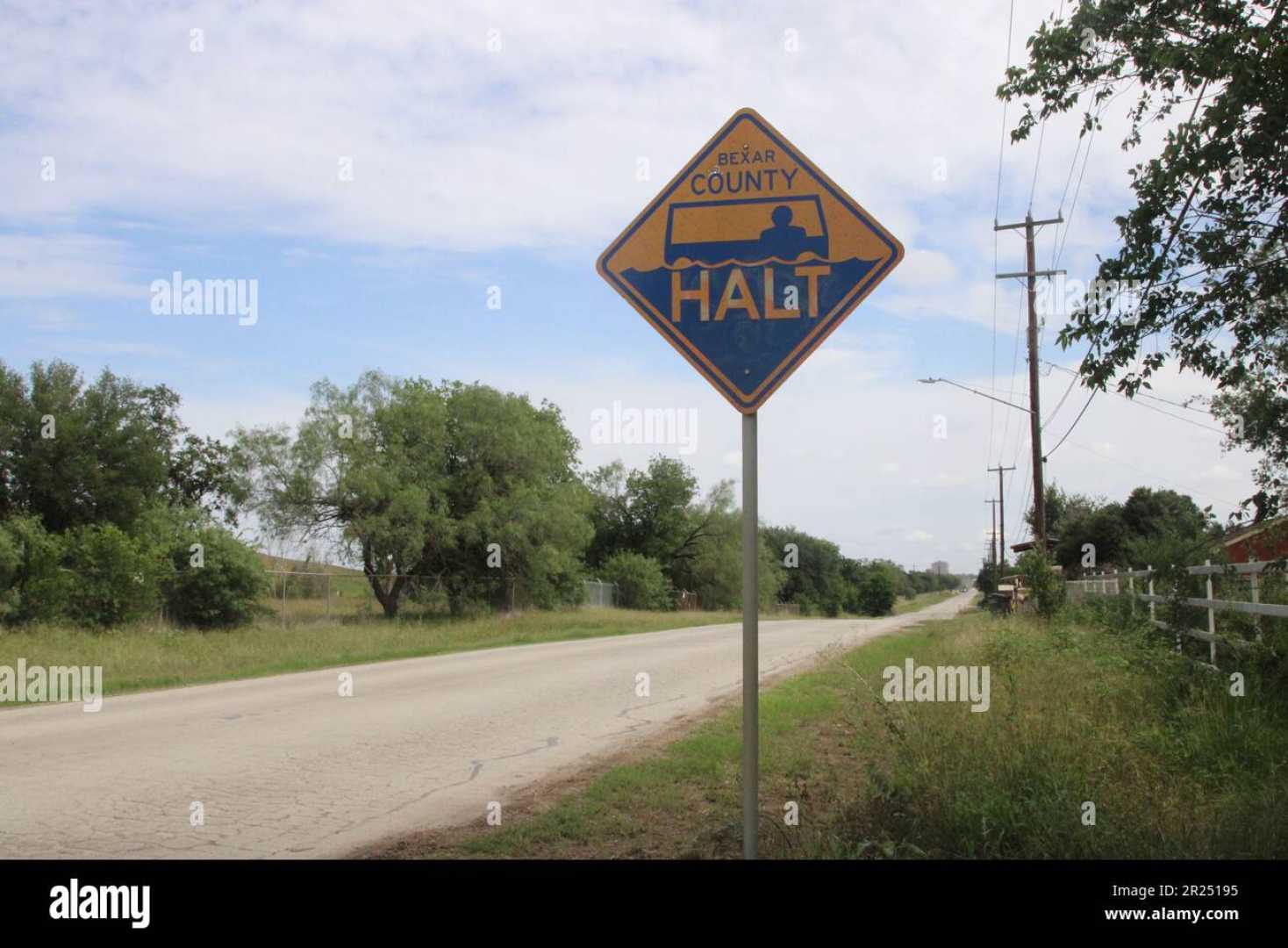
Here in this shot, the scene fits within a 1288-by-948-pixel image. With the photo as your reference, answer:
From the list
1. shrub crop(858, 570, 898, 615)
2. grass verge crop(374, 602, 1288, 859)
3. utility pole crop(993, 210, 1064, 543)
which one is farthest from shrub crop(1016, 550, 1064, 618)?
shrub crop(858, 570, 898, 615)

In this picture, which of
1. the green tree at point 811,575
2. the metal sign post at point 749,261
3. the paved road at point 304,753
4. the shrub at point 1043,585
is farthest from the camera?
the green tree at point 811,575

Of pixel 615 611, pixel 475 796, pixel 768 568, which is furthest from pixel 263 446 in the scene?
pixel 768 568

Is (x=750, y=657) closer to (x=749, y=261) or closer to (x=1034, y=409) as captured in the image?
(x=749, y=261)

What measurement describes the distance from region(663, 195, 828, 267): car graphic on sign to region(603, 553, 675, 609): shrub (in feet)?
170

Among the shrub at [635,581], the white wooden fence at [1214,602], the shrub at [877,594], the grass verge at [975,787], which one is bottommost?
the shrub at [877,594]

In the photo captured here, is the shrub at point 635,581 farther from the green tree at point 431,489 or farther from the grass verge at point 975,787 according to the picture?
the grass verge at point 975,787

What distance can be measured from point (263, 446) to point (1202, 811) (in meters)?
32.8

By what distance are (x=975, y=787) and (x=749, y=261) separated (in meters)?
3.41

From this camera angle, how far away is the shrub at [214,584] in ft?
83.5

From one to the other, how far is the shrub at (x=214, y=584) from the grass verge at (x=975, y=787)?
18849mm

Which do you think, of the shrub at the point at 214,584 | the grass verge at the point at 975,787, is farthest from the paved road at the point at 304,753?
the shrub at the point at 214,584

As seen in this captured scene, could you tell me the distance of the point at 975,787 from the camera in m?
6.04
